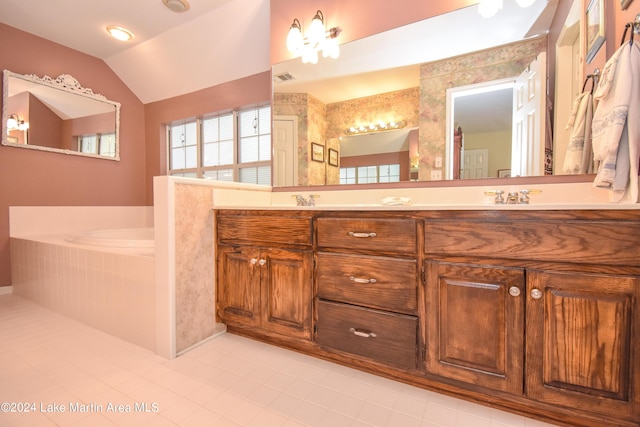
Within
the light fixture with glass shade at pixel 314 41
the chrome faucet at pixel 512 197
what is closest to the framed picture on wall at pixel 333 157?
the light fixture with glass shade at pixel 314 41

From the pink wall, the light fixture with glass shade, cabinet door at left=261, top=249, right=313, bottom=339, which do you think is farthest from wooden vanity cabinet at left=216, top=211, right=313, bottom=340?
the pink wall

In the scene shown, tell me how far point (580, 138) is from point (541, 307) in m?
0.85

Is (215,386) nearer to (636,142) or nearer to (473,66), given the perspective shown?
(636,142)

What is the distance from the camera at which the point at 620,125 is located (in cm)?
100

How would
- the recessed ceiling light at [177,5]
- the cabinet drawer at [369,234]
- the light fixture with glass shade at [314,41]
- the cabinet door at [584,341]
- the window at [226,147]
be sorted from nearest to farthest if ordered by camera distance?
the cabinet door at [584,341]
the cabinet drawer at [369,234]
the light fixture with glass shade at [314,41]
the recessed ceiling light at [177,5]
the window at [226,147]

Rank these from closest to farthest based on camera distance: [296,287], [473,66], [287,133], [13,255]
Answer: [296,287]
[473,66]
[287,133]
[13,255]

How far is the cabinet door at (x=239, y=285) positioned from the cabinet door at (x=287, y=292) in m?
0.07

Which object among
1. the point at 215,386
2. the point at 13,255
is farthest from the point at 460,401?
the point at 13,255

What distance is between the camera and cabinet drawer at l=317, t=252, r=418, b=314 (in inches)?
46.9

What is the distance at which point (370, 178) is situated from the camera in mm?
1897

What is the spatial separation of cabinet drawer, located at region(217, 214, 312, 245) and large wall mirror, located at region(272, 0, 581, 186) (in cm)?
65

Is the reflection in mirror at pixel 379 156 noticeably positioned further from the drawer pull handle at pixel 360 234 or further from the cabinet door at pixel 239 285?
the cabinet door at pixel 239 285

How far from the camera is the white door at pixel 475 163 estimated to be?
61.1 inches

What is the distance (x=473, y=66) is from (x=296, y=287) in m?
1.57
